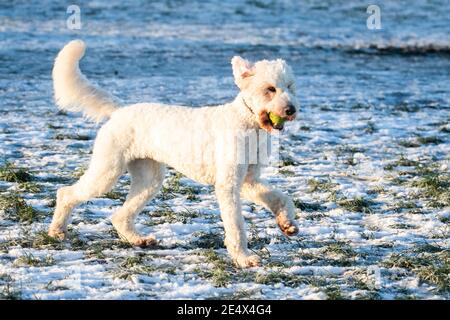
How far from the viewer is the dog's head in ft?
17.3

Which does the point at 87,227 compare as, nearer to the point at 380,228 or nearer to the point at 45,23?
the point at 380,228

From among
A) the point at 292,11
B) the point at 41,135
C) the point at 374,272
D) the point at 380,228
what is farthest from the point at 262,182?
the point at 292,11

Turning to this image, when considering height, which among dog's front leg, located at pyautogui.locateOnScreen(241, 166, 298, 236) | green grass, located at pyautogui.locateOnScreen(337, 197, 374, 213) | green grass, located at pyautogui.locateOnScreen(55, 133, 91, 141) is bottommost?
green grass, located at pyautogui.locateOnScreen(337, 197, 374, 213)

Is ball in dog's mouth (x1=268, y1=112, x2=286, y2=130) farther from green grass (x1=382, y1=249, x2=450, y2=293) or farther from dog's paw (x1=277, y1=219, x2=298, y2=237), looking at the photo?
green grass (x1=382, y1=249, x2=450, y2=293)

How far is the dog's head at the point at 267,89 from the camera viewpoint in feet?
17.3

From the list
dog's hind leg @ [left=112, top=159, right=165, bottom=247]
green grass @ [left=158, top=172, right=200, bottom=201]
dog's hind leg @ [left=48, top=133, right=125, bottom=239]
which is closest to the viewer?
dog's hind leg @ [left=48, top=133, right=125, bottom=239]

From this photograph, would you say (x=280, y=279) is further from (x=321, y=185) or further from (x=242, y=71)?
(x=321, y=185)

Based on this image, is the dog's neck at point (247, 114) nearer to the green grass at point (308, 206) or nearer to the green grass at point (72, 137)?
the green grass at point (308, 206)

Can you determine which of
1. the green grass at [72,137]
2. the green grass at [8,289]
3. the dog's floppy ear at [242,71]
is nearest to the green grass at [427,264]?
the dog's floppy ear at [242,71]

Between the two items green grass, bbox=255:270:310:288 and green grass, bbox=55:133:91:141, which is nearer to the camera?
green grass, bbox=255:270:310:288

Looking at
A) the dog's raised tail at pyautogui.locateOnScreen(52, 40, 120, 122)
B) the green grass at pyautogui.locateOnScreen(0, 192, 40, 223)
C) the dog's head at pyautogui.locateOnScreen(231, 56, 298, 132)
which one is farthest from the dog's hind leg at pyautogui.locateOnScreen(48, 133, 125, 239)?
the dog's head at pyautogui.locateOnScreen(231, 56, 298, 132)

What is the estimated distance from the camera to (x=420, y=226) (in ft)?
22.1

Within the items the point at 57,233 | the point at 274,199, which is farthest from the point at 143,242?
the point at 274,199
